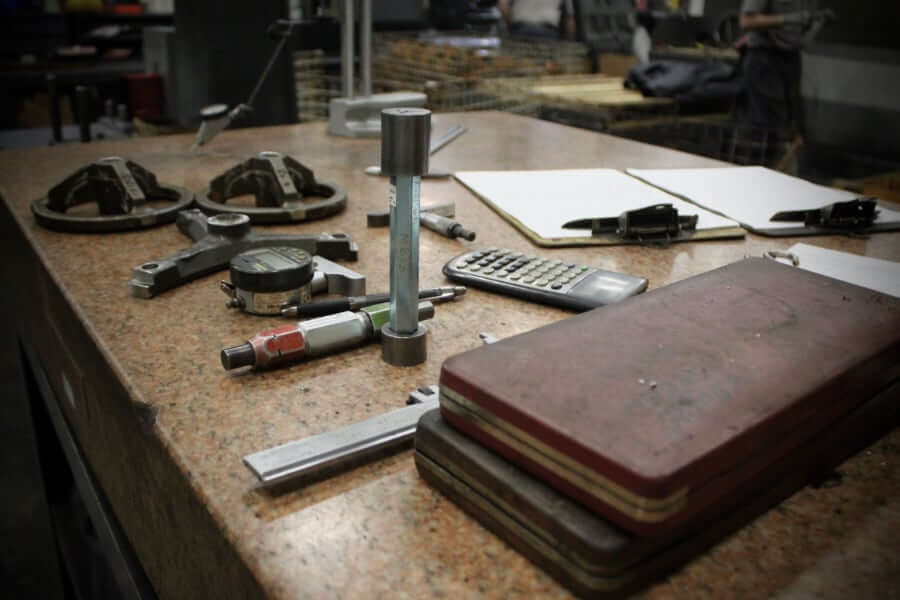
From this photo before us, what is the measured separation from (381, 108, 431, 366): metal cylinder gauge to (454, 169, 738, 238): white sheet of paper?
383mm

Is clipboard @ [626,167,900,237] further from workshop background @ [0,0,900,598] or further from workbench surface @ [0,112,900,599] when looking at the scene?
workshop background @ [0,0,900,598]

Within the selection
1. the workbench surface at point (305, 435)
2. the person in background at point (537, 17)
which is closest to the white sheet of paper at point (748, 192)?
the workbench surface at point (305, 435)

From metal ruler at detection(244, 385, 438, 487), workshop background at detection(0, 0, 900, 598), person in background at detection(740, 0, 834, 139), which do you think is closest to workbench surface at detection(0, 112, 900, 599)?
metal ruler at detection(244, 385, 438, 487)

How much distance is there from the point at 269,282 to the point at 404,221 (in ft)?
0.61

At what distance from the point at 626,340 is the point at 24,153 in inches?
52.1

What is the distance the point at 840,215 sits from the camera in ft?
3.38

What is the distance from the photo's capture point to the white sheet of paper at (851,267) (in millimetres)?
827

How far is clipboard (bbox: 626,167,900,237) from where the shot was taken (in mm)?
1035

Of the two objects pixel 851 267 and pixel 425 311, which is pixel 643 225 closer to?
pixel 851 267

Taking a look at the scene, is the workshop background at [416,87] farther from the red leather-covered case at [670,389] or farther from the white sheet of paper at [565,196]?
the red leather-covered case at [670,389]

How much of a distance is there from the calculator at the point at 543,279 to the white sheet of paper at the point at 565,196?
15cm

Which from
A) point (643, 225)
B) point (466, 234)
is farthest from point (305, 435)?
point (643, 225)

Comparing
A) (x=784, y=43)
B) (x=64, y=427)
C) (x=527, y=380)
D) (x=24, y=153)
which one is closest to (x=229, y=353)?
(x=527, y=380)

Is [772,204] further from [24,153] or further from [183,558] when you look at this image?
[24,153]
